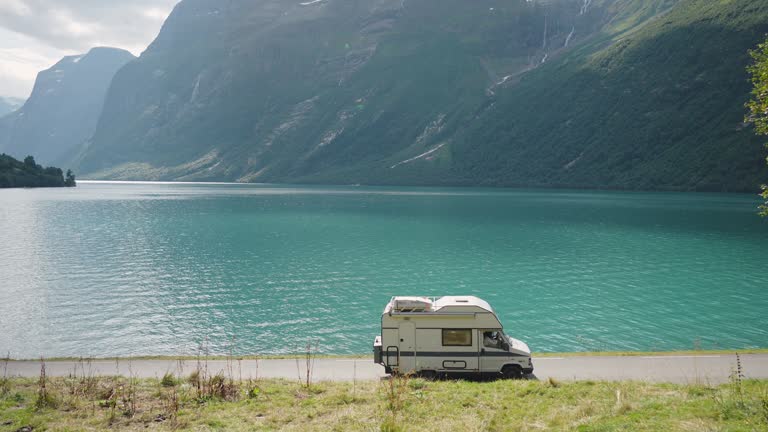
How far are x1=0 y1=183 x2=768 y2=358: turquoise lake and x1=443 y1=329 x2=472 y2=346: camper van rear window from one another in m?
9.71

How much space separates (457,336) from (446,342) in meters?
0.53

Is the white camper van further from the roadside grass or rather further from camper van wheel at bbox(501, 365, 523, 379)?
the roadside grass

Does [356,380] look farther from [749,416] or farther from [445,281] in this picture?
[445,281]

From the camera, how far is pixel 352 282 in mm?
45062

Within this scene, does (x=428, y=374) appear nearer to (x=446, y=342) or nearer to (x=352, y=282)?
(x=446, y=342)

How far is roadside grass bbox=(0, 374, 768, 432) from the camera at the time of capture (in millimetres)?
13117

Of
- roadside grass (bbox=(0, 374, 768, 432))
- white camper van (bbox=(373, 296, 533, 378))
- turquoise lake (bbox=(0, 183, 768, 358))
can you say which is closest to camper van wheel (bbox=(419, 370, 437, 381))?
white camper van (bbox=(373, 296, 533, 378))

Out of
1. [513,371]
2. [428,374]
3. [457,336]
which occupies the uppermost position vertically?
[457,336]

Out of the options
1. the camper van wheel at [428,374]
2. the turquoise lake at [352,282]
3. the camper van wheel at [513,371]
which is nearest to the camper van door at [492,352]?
the camper van wheel at [513,371]

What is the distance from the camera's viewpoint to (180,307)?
124 feet

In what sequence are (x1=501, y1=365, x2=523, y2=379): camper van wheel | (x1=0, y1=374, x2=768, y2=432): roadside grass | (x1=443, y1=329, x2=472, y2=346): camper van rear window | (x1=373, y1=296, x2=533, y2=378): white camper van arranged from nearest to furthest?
(x1=0, y1=374, x2=768, y2=432): roadside grass < (x1=373, y1=296, x2=533, y2=378): white camper van < (x1=443, y1=329, x2=472, y2=346): camper van rear window < (x1=501, y1=365, x2=523, y2=379): camper van wheel

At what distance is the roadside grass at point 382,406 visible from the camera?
43.0 feet

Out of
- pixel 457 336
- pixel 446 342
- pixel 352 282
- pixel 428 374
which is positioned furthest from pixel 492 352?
pixel 352 282

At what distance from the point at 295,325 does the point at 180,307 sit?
11.6m
